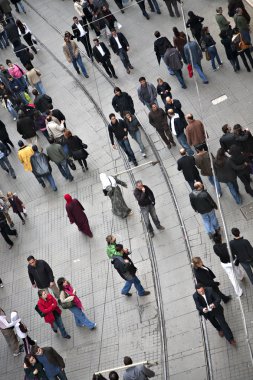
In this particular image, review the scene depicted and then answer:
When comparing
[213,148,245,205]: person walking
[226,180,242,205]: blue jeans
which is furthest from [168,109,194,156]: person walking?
[226,180,242,205]: blue jeans

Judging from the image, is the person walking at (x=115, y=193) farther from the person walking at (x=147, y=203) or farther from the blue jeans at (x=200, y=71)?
the blue jeans at (x=200, y=71)

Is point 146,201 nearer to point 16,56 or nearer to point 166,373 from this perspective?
point 166,373

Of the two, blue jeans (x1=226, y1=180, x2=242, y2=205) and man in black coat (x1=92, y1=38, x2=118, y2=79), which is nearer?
blue jeans (x1=226, y1=180, x2=242, y2=205)

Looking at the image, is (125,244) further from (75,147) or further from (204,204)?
(75,147)

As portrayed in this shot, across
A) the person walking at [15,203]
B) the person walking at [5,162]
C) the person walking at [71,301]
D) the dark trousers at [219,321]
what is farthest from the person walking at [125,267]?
the person walking at [5,162]

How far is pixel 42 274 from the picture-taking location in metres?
19.9

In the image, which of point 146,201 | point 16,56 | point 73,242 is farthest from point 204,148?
point 16,56

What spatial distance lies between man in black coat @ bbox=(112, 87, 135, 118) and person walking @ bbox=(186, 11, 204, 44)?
3.85 meters

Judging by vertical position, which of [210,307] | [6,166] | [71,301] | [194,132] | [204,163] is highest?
[210,307]

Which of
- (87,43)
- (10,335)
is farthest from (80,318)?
(87,43)

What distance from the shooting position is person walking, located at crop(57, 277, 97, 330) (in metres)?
18.5

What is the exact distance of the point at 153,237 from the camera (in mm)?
20656

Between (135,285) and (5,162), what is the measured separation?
790 centimetres

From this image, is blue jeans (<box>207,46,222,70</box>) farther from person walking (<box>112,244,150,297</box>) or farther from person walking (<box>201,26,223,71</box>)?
person walking (<box>112,244,150,297</box>)
